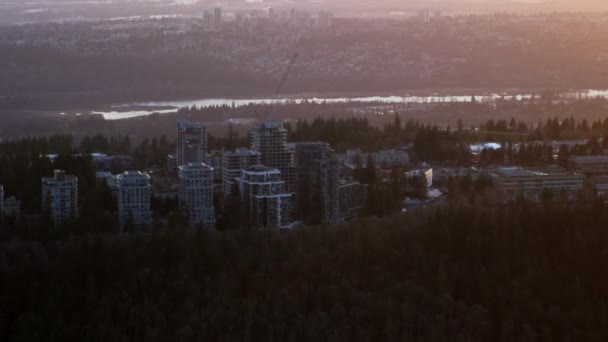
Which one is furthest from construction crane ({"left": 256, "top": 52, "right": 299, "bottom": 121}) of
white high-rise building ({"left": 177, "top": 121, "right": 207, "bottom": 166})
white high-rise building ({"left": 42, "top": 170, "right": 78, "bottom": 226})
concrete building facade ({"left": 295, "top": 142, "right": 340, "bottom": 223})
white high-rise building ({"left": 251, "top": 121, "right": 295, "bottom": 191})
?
white high-rise building ({"left": 42, "top": 170, "right": 78, "bottom": 226})

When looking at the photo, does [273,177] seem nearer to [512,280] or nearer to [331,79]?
[512,280]

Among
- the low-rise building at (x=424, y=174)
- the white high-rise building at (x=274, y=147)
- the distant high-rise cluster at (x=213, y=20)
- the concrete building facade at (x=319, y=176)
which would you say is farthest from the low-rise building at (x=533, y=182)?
the distant high-rise cluster at (x=213, y=20)

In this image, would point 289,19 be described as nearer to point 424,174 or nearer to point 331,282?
point 424,174

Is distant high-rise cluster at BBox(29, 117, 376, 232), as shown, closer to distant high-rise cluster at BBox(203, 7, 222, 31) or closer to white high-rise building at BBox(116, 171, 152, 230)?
white high-rise building at BBox(116, 171, 152, 230)

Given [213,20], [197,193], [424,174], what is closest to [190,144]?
[197,193]

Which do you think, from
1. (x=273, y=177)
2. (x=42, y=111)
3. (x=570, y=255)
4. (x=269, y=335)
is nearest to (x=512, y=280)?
(x=570, y=255)

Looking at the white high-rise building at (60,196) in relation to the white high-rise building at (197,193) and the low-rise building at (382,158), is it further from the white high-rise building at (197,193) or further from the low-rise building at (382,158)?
the low-rise building at (382,158)

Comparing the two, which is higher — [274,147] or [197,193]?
[274,147]
